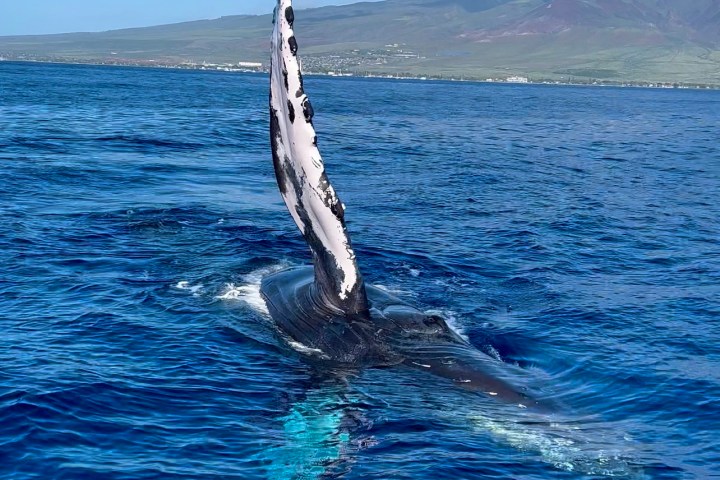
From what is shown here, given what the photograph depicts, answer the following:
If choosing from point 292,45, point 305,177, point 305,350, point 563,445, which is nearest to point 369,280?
point 305,350

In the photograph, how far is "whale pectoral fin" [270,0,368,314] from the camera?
14.7 meters

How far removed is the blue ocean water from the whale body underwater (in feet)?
1.70

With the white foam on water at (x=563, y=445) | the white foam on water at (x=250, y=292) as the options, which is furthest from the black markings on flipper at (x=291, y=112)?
the white foam on water at (x=563, y=445)

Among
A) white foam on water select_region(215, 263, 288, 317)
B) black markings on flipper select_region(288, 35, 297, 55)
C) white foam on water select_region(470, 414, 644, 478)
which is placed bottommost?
white foam on water select_region(470, 414, 644, 478)

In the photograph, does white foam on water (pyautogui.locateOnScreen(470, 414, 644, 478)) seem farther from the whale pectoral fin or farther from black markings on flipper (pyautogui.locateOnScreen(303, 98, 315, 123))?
black markings on flipper (pyautogui.locateOnScreen(303, 98, 315, 123))

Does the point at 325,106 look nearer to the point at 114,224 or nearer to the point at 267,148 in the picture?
the point at 267,148

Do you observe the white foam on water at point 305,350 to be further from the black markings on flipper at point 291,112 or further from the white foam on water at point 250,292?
the black markings on flipper at point 291,112

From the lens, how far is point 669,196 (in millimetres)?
36438

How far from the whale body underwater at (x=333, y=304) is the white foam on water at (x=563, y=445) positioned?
81cm

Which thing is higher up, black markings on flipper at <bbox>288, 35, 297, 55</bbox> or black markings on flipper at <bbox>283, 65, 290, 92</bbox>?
black markings on flipper at <bbox>288, 35, 297, 55</bbox>

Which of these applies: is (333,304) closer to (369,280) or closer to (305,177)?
(305,177)

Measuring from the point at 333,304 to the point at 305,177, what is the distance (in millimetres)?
2279

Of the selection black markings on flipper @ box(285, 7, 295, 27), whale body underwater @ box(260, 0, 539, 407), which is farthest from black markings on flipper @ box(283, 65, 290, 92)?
black markings on flipper @ box(285, 7, 295, 27)

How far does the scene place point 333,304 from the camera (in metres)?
16.4
